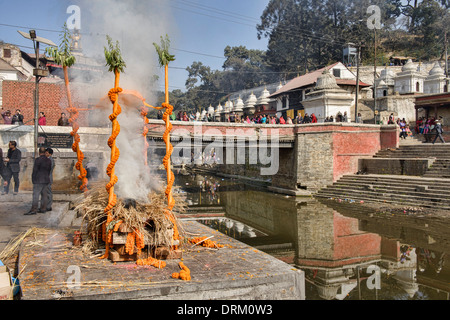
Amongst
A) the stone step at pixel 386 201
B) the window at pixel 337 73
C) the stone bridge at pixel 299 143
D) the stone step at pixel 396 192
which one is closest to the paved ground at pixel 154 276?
the stone step at pixel 386 201

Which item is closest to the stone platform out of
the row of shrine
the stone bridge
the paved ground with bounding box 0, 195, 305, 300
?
the paved ground with bounding box 0, 195, 305, 300

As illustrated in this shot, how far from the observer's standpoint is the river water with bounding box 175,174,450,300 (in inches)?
361

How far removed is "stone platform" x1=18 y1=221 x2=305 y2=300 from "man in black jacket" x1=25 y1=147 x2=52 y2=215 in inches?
145

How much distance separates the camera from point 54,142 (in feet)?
54.0

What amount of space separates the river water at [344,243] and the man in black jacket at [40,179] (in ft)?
22.6

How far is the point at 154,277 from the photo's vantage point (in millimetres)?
4812

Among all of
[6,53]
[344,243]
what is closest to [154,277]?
[344,243]

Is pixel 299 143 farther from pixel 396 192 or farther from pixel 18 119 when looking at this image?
pixel 18 119

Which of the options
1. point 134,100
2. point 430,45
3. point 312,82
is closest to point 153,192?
point 134,100

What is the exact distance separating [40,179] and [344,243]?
388 inches

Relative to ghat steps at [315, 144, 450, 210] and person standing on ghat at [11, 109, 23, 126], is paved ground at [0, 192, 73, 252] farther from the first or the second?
ghat steps at [315, 144, 450, 210]

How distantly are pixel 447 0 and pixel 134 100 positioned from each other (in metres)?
68.6
